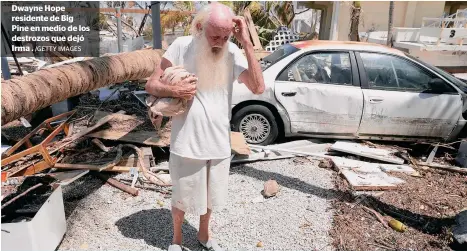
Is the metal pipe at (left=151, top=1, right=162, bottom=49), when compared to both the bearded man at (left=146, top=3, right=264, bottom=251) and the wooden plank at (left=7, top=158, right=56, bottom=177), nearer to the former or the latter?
the wooden plank at (left=7, top=158, right=56, bottom=177)

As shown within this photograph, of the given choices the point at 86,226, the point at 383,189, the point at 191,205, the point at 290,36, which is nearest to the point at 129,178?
the point at 86,226

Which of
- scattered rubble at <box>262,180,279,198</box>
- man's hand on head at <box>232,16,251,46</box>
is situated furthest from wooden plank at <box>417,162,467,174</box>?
man's hand on head at <box>232,16,251,46</box>

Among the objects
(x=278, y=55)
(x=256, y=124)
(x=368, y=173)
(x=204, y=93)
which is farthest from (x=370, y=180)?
(x=204, y=93)

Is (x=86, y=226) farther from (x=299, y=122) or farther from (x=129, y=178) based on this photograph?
A: (x=299, y=122)

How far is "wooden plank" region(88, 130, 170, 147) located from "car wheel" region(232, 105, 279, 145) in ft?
4.07

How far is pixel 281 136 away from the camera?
18.7 feet

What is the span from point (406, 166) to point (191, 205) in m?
3.62

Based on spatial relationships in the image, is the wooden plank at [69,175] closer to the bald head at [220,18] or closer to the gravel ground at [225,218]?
the gravel ground at [225,218]

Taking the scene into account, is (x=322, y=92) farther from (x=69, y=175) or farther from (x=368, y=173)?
(x=69, y=175)

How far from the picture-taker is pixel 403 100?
17.0 ft

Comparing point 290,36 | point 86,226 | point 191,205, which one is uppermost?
point 290,36

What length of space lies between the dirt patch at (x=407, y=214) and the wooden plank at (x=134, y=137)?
96.4 inches

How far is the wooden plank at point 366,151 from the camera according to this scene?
16.7 feet

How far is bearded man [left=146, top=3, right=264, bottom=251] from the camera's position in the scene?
238 centimetres
